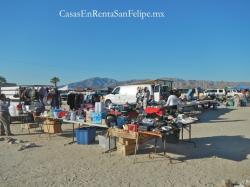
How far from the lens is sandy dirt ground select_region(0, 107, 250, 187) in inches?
249

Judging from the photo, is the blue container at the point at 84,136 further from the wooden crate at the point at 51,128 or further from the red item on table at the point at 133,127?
the red item on table at the point at 133,127

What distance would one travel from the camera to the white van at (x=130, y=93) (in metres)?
22.1

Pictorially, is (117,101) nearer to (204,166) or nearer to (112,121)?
(112,121)

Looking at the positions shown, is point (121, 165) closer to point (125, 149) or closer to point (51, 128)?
point (125, 149)

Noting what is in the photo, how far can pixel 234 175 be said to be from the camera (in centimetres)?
660

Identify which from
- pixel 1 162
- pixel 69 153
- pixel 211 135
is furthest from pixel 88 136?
pixel 211 135

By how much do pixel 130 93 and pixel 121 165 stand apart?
1629cm

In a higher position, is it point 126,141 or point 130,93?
point 130,93

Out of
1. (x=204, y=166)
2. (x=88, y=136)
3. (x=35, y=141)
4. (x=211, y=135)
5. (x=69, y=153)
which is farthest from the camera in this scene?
(x=211, y=135)

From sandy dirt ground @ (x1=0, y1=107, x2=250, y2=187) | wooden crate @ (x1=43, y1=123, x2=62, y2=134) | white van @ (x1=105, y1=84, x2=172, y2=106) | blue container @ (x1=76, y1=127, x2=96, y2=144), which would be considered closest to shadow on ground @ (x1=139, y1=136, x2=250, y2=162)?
sandy dirt ground @ (x1=0, y1=107, x2=250, y2=187)

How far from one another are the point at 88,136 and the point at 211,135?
450 cm

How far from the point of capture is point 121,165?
7445mm

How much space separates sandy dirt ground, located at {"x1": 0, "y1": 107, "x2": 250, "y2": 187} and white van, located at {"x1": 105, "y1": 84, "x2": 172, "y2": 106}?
11.7m

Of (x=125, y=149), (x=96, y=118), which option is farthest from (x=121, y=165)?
(x=96, y=118)
